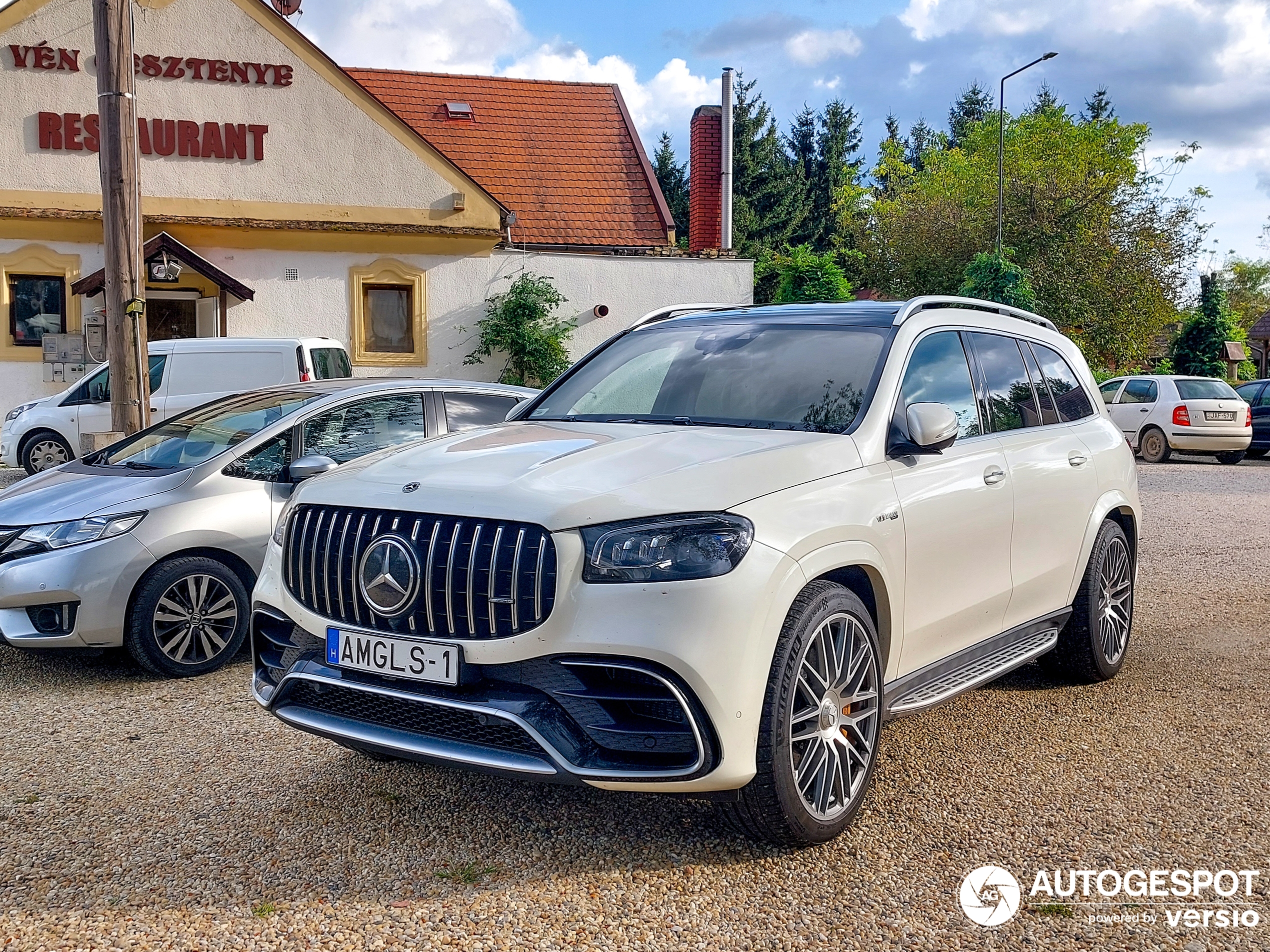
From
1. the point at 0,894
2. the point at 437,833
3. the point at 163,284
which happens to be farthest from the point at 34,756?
the point at 163,284

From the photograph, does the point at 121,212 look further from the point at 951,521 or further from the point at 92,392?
the point at 951,521

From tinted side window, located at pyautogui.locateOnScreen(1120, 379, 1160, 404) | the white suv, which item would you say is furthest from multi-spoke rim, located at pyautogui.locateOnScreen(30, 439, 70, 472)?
tinted side window, located at pyautogui.locateOnScreen(1120, 379, 1160, 404)

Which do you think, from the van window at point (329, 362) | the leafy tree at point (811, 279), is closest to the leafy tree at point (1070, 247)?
the leafy tree at point (811, 279)

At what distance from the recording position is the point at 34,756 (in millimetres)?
4688

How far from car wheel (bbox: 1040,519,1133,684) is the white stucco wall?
14992 mm

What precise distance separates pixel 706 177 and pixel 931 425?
24708mm

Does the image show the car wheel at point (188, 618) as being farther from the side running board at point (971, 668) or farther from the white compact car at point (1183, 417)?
the white compact car at point (1183, 417)

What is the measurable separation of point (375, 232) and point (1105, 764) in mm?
19058

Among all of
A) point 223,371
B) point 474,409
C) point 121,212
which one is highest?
point 121,212

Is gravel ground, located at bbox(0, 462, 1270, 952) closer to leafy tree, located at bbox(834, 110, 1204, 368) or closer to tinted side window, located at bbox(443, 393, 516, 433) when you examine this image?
tinted side window, located at bbox(443, 393, 516, 433)

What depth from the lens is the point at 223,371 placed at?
14805 millimetres

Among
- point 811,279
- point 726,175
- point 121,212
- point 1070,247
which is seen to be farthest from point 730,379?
point 1070,247

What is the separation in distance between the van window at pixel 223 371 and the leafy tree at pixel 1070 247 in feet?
89.1

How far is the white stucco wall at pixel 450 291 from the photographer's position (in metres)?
21.0
